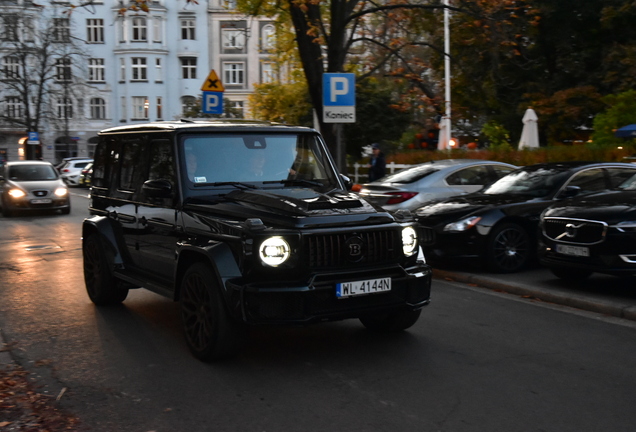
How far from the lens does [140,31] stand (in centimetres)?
6931

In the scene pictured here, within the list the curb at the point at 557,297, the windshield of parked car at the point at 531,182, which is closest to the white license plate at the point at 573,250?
the curb at the point at 557,297

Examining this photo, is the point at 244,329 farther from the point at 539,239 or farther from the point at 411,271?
the point at 539,239

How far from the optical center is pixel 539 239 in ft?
31.3

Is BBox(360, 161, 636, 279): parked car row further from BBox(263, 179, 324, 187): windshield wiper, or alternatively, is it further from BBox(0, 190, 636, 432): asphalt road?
BBox(263, 179, 324, 187): windshield wiper

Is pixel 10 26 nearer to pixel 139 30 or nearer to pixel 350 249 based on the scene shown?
pixel 139 30

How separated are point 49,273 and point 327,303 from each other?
667cm

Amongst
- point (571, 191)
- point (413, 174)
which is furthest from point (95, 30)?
point (571, 191)

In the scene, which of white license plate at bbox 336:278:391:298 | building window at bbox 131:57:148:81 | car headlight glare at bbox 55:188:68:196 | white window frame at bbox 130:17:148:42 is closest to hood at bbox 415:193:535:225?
white license plate at bbox 336:278:391:298

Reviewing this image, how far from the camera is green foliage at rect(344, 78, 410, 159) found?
118 ft

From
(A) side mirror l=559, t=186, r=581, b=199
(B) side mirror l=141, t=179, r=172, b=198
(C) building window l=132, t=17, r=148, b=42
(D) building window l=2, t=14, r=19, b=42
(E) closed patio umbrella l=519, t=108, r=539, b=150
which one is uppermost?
(C) building window l=132, t=17, r=148, b=42

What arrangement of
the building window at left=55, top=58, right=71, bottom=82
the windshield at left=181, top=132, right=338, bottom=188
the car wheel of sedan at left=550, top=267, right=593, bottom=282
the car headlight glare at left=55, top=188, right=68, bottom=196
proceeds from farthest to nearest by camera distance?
the building window at left=55, top=58, right=71, bottom=82
the car headlight glare at left=55, top=188, right=68, bottom=196
the car wheel of sedan at left=550, top=267, right=593, bottom=282
the windshield at left=181, top=132, right=338, bottom=188

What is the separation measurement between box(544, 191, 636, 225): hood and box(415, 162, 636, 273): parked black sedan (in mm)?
971

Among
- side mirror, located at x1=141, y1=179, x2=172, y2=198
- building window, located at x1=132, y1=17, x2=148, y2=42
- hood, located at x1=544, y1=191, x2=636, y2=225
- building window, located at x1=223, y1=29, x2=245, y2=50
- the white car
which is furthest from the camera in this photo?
building window, located at x1=132, y1=17, x2=148, y2=42

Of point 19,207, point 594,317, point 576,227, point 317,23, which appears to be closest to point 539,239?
point 576,227
